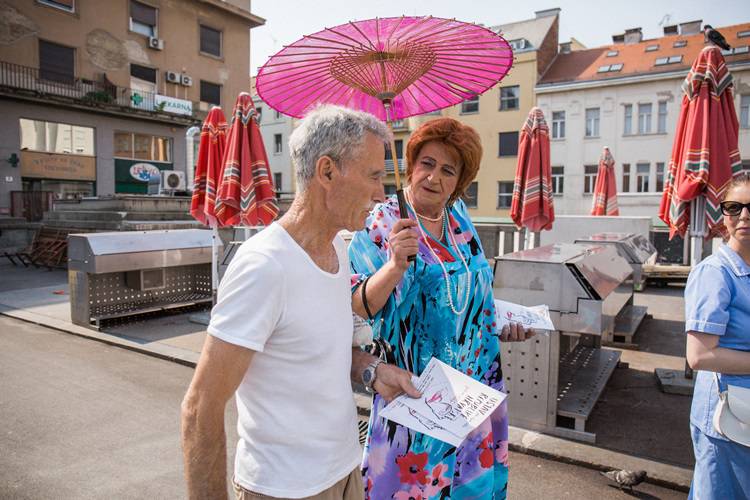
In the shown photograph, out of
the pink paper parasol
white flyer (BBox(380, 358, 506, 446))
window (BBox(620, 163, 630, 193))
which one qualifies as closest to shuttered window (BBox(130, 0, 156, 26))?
window (BBox(620, 163, 630, 193))

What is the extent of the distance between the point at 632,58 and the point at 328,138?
35.0 meters

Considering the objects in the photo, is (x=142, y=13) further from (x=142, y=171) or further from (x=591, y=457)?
(x=591, y=457)

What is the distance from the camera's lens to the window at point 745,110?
26422mm

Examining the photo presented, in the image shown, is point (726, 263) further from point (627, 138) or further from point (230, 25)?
point (230, 25)

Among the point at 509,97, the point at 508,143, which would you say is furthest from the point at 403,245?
the point at 509,97

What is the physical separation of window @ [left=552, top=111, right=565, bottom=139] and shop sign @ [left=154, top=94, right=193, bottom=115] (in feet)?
71.5

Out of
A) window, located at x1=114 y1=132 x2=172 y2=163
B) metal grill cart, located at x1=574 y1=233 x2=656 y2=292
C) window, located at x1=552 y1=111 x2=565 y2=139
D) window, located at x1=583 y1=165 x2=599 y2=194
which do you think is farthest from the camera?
window, located at x1=552 y1=111 x2=565 y2=139

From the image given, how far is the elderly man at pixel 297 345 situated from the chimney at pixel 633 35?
3737cm

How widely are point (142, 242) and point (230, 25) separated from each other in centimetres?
2867

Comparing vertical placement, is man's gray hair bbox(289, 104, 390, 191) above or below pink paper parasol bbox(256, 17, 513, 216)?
below

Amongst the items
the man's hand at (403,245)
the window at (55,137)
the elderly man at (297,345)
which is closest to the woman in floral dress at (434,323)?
the man's hand at (403,245)

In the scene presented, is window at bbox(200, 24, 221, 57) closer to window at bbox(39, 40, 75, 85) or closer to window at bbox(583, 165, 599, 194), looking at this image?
window at bbox(39, 40, 75, 85)

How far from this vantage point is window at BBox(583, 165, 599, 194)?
1192 inches

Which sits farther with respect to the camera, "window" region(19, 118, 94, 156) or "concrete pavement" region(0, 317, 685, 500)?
"window" region(19, 118, 94, 156)
